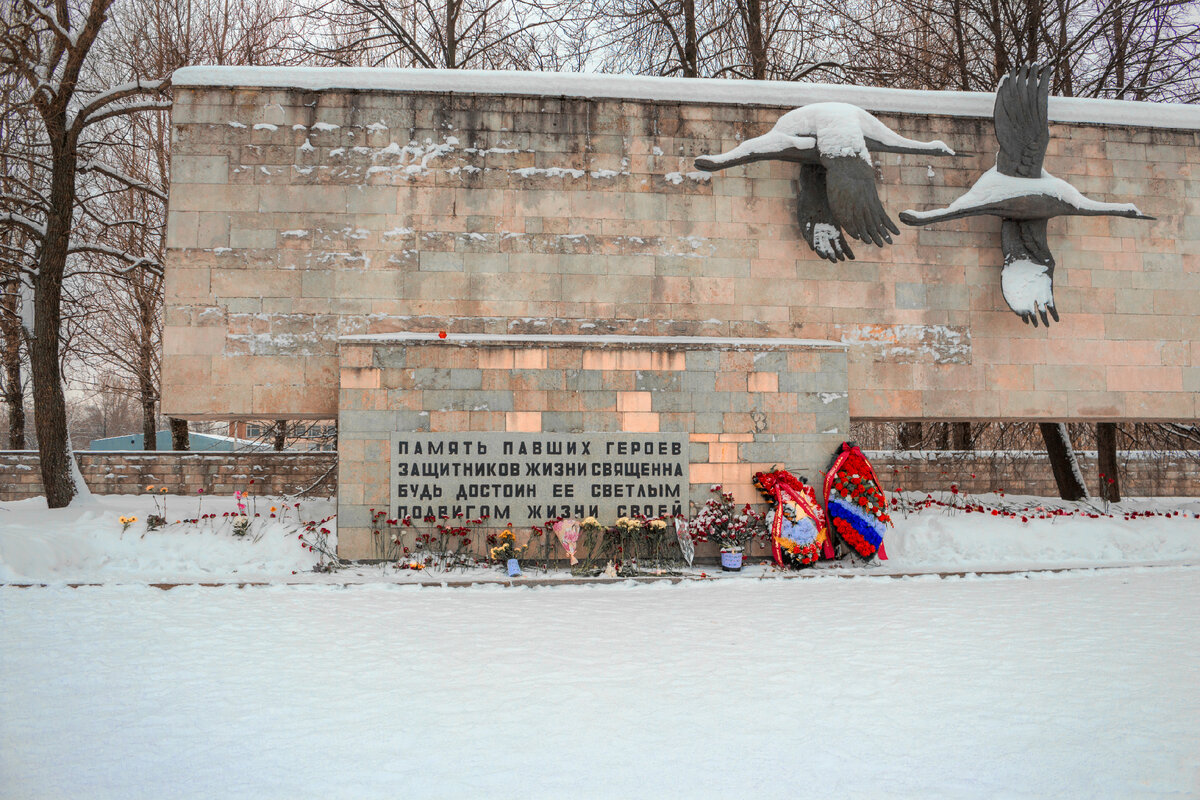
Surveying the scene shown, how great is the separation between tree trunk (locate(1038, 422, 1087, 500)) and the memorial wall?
3.47 metres

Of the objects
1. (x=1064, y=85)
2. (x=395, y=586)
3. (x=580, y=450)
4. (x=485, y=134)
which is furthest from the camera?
(x=1064, y=85)

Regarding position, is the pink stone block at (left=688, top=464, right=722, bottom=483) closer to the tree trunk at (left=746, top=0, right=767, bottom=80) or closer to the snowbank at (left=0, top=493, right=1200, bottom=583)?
the snowbank at (left=0, top=493, right=1200, bottom=583)

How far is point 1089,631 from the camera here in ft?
21.4

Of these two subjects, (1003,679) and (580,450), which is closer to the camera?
(1003,679)

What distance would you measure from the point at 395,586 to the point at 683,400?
13.6ft

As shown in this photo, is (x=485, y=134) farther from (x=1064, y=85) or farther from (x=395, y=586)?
(x=1064, y=85)

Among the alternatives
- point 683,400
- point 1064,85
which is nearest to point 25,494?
point 683,400

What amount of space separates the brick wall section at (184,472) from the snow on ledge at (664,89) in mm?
7220

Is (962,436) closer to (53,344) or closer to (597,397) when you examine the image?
(597,397)

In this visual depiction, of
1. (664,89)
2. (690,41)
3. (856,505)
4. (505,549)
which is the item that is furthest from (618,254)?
(690,41)

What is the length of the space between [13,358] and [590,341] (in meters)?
15.5

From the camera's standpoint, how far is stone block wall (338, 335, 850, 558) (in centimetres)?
988

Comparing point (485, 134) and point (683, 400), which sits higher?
point (485, 134)

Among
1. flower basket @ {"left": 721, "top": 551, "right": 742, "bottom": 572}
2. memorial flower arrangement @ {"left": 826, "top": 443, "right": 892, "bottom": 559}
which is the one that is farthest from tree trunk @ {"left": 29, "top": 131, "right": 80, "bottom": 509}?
memorial flower arrangement @ {"left": 826, "top": 443, "right": 892, "bottom": 559}
